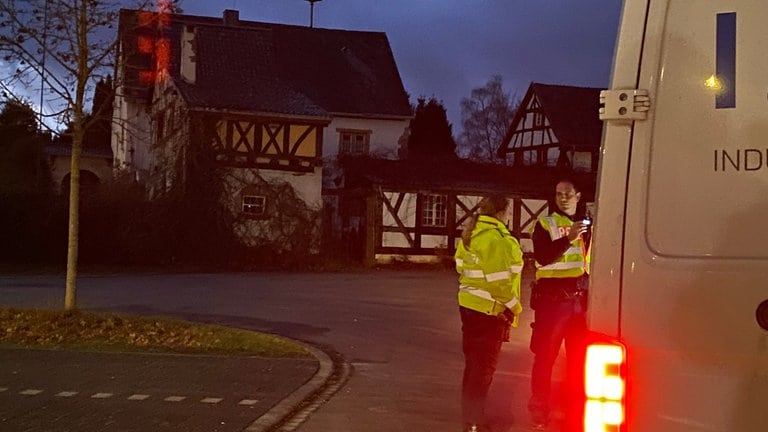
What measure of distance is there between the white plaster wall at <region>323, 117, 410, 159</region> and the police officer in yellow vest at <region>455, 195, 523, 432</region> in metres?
38.2

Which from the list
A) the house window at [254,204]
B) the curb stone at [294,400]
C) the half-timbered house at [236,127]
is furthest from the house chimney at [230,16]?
the curb stone at [294,400]

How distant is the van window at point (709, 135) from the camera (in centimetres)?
286

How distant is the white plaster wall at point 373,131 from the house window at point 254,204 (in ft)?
38.8

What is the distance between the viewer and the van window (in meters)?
Result: 2.86

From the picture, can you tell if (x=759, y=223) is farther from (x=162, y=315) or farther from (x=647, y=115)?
(x=162, y=315)

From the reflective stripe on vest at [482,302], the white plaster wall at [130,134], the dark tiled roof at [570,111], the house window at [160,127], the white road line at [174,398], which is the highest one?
the dark tiled roof at [570,111]

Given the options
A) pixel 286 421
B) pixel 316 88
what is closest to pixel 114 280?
pixel 286 421

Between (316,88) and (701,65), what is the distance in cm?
4542

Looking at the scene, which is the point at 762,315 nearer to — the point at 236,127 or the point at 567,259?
the point at 567,259

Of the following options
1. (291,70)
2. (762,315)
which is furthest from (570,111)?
→ (762,315)

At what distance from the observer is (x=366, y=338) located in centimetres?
1431

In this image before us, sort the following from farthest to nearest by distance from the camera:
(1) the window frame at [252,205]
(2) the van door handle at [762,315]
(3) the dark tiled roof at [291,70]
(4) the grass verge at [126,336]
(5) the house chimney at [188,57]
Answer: (5) the house chimney at [188,57] → (3) the dark tiled roof at [291,70] → (1) the window frame at [252,205] → (4) the grass verge at [126,336] → (2) the van door handle at [762,315]

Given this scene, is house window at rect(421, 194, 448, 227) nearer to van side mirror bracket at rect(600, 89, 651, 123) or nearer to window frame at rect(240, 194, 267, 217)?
window frame at rect(240, 194, 267, 217)

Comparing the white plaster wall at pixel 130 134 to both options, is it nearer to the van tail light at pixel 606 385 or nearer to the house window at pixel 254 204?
the house window at pixel 254 204
